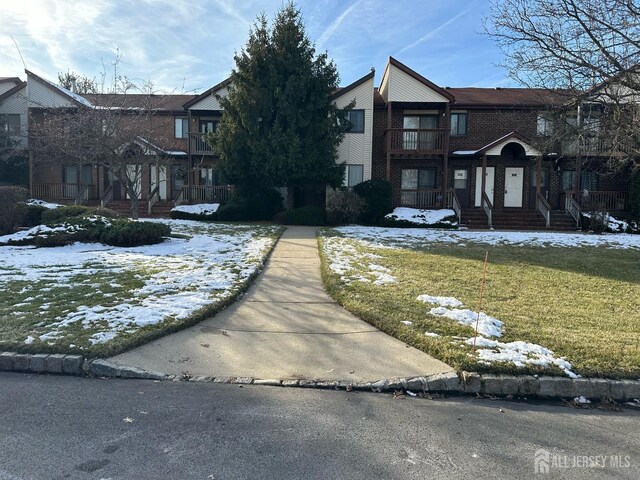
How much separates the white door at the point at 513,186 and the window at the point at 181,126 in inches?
746

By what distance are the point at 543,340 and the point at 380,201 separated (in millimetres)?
16397

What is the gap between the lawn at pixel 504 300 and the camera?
4.99m

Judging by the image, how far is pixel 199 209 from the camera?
22.4m

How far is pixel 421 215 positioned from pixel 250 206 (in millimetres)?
8213

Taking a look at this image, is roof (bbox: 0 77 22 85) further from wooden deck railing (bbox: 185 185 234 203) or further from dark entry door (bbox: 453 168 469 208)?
dark entry door (bbox: 453 168 469 208)

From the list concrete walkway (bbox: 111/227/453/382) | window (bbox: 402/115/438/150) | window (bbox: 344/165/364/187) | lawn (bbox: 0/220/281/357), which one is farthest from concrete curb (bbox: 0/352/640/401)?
window (bbox: 344/165/364/187)

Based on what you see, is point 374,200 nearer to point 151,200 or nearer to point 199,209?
point 199,209

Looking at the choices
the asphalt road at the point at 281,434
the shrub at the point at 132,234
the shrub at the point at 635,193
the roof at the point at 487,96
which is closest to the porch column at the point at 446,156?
the roof at the point at 487,96

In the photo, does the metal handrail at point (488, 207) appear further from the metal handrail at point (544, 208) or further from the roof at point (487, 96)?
the roof at point (487, 96)

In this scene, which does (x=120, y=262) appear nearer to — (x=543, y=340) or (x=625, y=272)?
(x=543, y=340)

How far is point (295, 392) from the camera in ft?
14.2

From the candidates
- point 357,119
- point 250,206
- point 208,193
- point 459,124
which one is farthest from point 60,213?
point 459,124

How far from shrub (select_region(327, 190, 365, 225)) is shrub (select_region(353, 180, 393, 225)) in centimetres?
48

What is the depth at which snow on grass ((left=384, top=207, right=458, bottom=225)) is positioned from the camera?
20719mm
